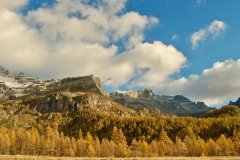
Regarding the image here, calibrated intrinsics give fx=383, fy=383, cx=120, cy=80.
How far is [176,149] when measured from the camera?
602 ft

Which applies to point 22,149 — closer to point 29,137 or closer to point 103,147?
point 29,137

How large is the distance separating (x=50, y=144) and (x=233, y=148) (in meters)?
90.2

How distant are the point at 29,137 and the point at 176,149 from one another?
75799mm

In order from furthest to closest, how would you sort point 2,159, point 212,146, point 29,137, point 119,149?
1. point 29,137
2. point 119,149
3. point 212,146
4. point 2,159

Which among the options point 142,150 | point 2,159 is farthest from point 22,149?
point 2,159

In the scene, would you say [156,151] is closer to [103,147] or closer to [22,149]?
[103,147]

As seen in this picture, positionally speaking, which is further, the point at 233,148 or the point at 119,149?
the point at 119,149

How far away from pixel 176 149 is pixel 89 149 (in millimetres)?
41608

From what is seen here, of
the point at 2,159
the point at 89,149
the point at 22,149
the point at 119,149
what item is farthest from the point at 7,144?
the point at 2,159

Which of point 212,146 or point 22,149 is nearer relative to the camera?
point 212,146

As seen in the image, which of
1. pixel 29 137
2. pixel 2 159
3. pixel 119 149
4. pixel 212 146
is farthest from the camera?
pixel 29 137

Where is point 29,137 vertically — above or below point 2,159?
above

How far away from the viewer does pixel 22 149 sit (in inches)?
7461

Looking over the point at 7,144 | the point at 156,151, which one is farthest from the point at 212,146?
the point at 7,144
